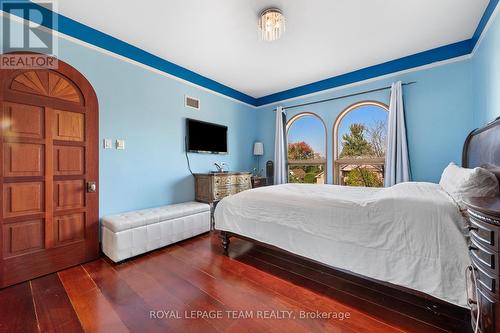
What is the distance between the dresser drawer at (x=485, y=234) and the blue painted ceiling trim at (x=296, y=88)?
7.75 ft

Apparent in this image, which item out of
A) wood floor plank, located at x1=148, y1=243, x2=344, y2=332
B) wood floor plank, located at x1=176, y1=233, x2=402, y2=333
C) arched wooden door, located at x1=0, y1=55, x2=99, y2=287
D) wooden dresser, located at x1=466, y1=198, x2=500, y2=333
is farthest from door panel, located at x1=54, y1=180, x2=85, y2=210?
wooden dresser, located at x1=466, y1=198, x2=500, y2=333

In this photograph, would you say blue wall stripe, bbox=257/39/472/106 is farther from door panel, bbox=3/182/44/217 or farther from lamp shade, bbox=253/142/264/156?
door panel, bbox=3/182/44/217

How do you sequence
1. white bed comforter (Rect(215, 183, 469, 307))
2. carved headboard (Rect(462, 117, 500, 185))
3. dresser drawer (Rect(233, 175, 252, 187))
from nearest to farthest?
white bed comforter (Rect(215, 183, 469, 307)) < carved headboard (Rect(462, 117, 500, 185)) < dresser drawer (Rect(233, 175, 252, 187))

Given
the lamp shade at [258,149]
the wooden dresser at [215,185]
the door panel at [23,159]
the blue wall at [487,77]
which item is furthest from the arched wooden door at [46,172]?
the blue wall at [487,77]

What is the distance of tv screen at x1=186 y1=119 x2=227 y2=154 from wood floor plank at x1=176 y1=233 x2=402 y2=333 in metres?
1.71

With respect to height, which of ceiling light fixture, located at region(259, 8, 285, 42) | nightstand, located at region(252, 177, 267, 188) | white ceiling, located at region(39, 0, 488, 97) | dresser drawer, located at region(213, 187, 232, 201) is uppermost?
white ceiling, located at region(39, 0, 488, 97)

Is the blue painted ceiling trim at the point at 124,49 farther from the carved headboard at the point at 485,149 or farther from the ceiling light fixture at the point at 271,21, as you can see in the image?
the carved headboard at the point at 485,149

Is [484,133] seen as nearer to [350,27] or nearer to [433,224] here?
[433,224]

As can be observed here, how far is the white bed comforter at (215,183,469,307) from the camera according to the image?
1.36m

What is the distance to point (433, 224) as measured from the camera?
141cm

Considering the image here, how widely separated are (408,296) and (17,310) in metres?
3.12

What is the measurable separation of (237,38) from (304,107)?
2.20 meters

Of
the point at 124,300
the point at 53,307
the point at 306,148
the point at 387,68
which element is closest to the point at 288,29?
the point at 387,68

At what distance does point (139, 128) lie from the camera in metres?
2.93
